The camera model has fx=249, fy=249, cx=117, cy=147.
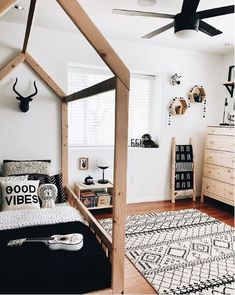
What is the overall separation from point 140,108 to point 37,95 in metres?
1.78

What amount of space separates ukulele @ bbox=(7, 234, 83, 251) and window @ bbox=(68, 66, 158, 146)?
7.85 ft

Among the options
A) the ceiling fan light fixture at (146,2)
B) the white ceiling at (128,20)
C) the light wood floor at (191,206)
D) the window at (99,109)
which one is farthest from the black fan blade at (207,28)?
the light wood floor at (191,206)

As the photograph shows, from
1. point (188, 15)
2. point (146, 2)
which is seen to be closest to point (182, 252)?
point (188, 15)

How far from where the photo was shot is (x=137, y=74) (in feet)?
13.9

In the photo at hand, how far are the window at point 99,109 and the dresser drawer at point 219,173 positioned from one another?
1341mm

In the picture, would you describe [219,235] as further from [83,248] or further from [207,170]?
[83,248]

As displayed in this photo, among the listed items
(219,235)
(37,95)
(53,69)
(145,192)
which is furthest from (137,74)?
(219,235)

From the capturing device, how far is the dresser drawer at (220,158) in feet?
12.8

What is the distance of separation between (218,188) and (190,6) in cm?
293

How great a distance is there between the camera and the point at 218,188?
413cm

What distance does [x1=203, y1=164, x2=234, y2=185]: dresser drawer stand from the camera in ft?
12.7

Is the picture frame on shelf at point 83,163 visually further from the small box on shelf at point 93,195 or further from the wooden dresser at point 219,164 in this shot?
the wooden dresser at point 219,164

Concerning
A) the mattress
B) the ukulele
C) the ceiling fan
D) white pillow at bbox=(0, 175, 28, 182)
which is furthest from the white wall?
the ukulele

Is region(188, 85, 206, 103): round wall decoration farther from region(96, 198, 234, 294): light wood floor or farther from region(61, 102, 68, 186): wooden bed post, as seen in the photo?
region(61, 102, 68, 186): wooden bed post
